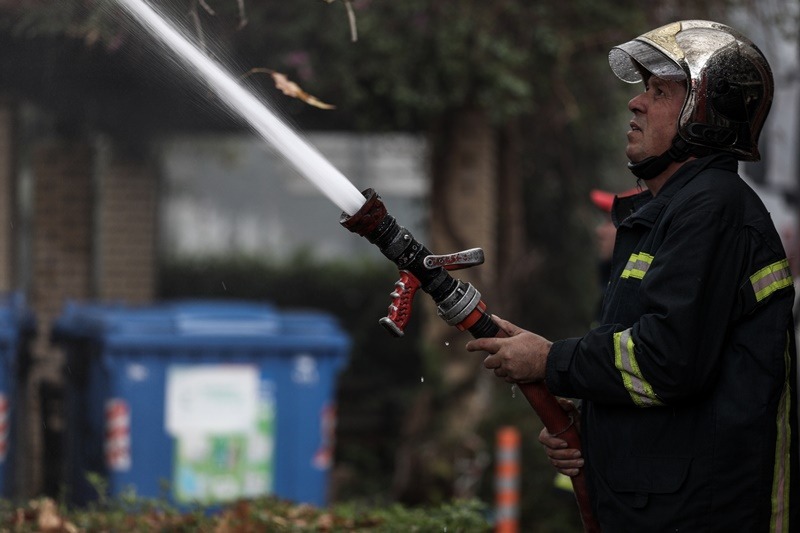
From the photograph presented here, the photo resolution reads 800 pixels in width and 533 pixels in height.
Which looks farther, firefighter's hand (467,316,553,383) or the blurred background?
the blurred background

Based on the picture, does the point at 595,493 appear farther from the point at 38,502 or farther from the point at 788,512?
the point at 38,502

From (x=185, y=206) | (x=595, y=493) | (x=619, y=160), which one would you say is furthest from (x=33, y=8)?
(x=185, y=206)

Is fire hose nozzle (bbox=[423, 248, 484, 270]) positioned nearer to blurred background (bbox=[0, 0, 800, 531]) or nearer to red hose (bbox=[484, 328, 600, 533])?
red hose (bbox=[484, 328, 600, 533])

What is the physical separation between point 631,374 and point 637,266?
0.25 metres

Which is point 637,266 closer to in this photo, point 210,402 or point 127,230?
point 210,402

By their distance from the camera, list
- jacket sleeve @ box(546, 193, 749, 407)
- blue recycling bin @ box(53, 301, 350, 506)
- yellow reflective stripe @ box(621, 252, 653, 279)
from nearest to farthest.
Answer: jacket sleeve @ box(546, 193, 749, 407), yellow reflective stripe @ box(621, 252, 653, 279), blue recycling bin @ box(53, 301, 350, 506)

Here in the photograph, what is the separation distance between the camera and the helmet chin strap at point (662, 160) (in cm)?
292

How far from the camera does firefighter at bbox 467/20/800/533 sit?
2699 millimetres

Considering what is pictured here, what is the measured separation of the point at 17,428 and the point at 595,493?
5.50 m

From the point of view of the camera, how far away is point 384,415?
11.1 m

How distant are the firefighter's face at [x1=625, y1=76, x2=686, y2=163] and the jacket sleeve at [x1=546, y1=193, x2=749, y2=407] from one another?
0.80 ft

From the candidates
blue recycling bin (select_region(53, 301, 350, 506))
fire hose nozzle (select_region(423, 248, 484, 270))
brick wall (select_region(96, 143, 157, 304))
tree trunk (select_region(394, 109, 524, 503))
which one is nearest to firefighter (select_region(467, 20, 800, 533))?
fire hose nozzle (select_region(423, 248, 484, 270))

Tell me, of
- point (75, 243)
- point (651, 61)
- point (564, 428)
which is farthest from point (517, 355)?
point (75, 243)

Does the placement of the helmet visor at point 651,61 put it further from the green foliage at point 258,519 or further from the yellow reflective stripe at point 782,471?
the green foliage at point 258,519
